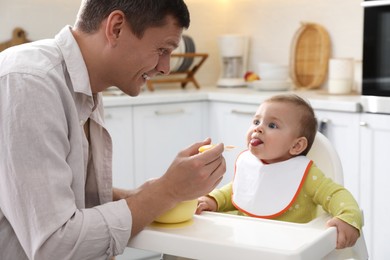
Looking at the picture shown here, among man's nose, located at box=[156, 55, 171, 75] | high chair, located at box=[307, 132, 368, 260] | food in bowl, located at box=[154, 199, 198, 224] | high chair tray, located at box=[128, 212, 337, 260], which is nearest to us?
high chair tray, located at box=[128, 212, 337, 260]

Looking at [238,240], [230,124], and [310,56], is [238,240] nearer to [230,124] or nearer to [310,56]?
[230,124]

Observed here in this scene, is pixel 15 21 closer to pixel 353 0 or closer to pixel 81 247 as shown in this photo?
pixel 353 0

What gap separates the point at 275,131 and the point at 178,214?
54 cm

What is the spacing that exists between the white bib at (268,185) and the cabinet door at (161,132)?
1.74 meters

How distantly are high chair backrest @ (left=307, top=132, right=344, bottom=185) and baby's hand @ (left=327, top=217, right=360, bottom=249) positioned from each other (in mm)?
342

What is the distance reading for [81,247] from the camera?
52.5 inches

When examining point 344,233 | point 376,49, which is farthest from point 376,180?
point 344,233

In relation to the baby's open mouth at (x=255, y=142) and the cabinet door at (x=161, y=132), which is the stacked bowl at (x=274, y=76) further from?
the baby's open mouth at (x=255, y=142)

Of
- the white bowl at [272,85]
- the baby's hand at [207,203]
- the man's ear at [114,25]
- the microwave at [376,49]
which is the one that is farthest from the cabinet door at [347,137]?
the man's ear at [114,25]

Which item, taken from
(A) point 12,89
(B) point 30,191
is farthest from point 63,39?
(B) point 30,191

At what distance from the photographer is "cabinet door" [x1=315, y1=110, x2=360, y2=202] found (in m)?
3.03

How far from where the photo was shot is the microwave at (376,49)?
9.72 feet

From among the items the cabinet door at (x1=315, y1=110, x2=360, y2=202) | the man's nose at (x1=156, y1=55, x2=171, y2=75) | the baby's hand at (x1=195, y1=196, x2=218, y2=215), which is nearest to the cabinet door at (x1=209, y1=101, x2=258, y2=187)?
the cabinet door at (x1=315, y1=110, x2=360, y2=202)

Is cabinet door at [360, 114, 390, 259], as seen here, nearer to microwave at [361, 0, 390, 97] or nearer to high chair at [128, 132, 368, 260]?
microwave at [361, 0, 390, 97]
